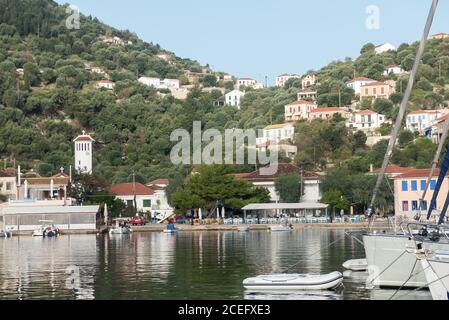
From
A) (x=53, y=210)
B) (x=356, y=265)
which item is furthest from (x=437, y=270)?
(x=53, y=210)

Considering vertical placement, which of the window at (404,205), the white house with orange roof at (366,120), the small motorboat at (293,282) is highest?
the white house with orange roof at (366,120)

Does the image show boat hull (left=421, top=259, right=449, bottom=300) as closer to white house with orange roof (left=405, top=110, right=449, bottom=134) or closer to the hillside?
the hillside

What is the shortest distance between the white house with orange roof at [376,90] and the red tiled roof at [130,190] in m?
61.1

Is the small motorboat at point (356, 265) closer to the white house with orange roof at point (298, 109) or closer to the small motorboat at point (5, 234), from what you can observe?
the small motorboat at point (5, 234)

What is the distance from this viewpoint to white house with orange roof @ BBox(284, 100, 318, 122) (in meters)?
151

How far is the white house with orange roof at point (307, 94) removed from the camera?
167625 millimetres

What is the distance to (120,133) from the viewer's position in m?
146

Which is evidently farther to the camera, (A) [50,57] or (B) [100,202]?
(A) [50,57]

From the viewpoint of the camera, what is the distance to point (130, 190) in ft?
338

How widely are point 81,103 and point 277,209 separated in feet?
231

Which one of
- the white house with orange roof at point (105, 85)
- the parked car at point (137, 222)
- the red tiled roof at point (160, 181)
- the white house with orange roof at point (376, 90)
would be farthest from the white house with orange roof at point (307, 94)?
the parked car at point (137, 222)

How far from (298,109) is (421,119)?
88.6 ft
